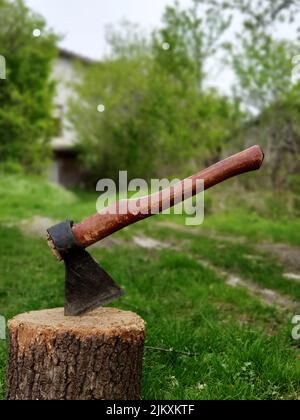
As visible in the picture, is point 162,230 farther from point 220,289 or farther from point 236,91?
point 236,91

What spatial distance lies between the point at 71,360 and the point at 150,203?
1.09 m

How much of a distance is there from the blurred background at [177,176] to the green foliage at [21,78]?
0.20ft

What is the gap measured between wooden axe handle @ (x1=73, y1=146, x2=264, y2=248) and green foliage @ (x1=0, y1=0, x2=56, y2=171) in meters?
19.1

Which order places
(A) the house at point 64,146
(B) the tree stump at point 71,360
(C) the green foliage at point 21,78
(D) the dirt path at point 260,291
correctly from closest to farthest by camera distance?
(B) the tree stump at point 71,360 → (D) the dirt path at point 260,291 → (C) the green foliage at point 21,78 → (A) the house at point 64,146

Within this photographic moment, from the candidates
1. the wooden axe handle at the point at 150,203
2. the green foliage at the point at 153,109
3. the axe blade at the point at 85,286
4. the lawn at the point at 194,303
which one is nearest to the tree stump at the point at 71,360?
the axe blade at the point at 85,286

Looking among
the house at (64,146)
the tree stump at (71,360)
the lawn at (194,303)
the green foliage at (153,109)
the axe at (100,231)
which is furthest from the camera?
the house at (64,146)

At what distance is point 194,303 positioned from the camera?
19.1 ft

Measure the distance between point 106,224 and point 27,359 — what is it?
3.13ft

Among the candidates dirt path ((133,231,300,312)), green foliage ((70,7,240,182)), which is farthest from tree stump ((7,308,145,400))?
green foliage ((70,7,240,182))

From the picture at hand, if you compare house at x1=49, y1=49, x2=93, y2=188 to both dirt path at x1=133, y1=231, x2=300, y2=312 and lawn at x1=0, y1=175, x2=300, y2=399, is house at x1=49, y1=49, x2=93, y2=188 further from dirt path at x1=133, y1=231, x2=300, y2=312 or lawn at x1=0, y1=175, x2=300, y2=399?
dirt path at x1=133, y1=231, x2=300, y2=312

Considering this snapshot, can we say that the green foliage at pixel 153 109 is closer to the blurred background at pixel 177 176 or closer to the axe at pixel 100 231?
the blurred background at pixel 177 176

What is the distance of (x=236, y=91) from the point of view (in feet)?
61.4

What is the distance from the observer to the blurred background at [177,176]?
169 inches

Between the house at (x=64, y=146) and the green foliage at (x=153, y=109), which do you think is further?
the house at (x=64, y=146)
